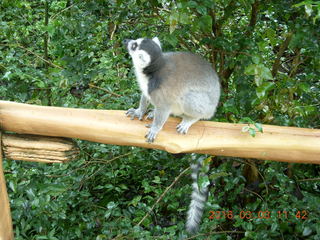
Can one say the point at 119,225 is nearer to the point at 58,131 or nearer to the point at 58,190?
the point at 58,190

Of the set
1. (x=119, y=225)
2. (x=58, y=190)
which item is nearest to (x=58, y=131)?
(x=58, y=190)

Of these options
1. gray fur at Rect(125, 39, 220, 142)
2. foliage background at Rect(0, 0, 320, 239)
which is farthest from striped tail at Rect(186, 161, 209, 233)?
gray fur at Rect(125, 39, 220, 142)

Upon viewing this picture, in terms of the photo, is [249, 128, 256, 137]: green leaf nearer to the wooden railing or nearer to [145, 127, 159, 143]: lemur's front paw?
the wooden railing

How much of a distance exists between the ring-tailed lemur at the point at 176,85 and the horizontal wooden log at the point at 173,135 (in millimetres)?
301

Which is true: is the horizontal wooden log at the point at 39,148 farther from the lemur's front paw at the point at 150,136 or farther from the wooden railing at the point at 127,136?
the lemur's front paw at the point at 150,136

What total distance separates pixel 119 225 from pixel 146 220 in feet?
0.61

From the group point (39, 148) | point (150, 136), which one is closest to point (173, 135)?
point (150, 136)

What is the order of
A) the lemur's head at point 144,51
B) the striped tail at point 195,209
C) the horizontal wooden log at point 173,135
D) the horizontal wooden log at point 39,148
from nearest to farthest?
1. the horizontal wooden log at point 173,135
2. the horizontal wooden log at point 39,148
3. the lemur's head at point 144,51
4. the striped tail at point 195,209

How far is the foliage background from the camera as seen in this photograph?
2451 mm

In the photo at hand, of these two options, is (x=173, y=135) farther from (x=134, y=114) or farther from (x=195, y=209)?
(x=195, y=209)

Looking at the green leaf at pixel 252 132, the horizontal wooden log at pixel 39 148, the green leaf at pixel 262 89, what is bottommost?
the horizontal wooden log at pixel 39 148

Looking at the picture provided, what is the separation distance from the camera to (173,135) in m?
2.19

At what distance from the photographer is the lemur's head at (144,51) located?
2.45 meters
